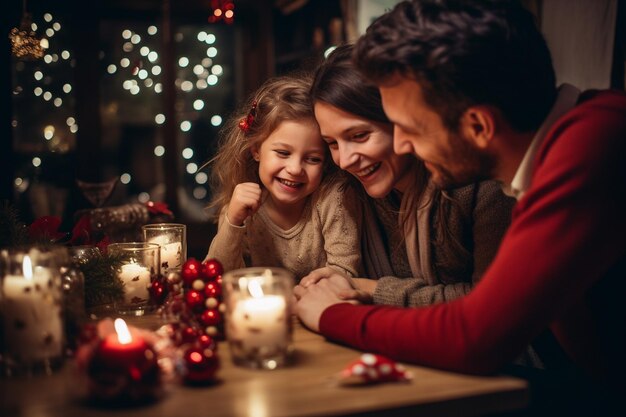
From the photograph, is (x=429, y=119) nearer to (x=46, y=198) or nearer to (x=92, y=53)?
(x=46, y=198)

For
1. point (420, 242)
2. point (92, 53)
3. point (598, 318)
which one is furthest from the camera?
point (92, 53)

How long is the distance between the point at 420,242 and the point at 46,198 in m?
3.69

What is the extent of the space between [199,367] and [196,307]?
340 mm

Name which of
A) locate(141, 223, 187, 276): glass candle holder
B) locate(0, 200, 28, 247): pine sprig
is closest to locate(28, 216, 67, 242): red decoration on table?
locate(0, 200, 28, 247): pine sprig

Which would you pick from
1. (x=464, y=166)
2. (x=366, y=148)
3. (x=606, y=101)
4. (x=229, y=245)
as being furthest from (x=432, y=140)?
(x=229, y=245)

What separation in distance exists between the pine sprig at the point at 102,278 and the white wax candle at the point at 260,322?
0.45m

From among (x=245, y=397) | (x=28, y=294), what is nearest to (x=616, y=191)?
(x=245, y=397)

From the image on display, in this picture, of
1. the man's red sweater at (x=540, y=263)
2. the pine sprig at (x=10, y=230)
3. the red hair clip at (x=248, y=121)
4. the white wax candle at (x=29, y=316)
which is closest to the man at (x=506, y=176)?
the man's red sweater at (x=540, y=263)

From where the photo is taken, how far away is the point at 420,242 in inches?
74.8

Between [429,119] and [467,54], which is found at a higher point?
[467,54]

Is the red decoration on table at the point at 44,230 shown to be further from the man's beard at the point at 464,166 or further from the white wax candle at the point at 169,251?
the man's beard at the point at 464,166

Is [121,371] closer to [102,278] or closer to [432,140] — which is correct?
[102,278]

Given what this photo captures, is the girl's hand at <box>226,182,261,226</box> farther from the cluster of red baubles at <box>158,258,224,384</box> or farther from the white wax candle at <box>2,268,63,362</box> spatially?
the white wax candle at <box>2,268,63,362</box>

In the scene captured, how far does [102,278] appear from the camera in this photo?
146cm
